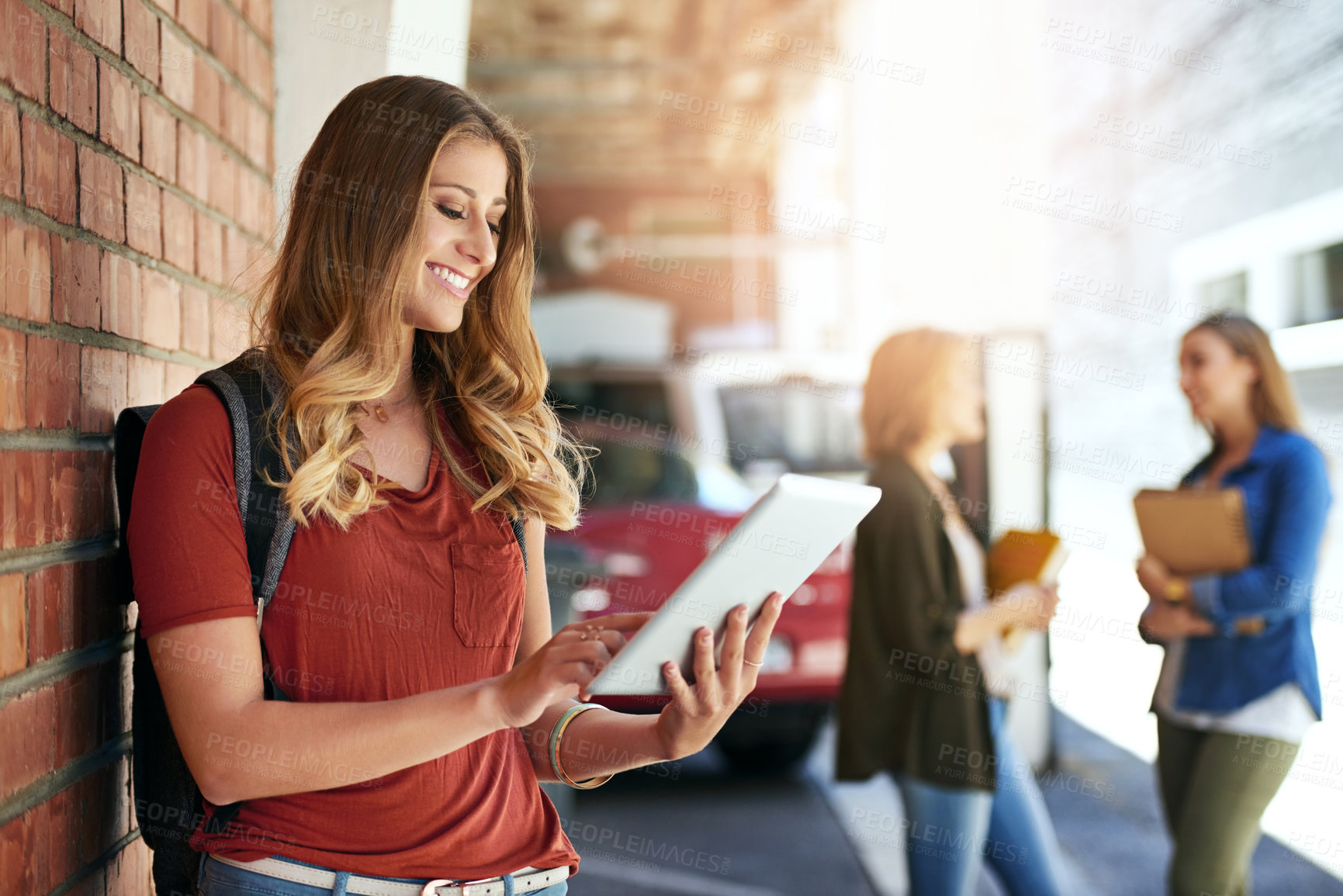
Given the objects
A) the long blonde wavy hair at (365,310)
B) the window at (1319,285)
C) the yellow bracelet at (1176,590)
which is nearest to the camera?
the long blonde wavy hair at (365,310)

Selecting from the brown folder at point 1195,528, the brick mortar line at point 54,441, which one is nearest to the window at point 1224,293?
the brown folder at point 1195,528

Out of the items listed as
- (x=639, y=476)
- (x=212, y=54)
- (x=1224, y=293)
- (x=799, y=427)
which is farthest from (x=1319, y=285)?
(x=212, y=54)

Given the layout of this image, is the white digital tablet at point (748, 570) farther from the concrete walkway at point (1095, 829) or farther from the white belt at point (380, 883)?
the concrete walkway at point (1095, 829)

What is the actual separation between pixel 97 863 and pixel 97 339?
2.25 ft

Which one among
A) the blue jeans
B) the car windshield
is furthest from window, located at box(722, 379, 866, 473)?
the blue jeans

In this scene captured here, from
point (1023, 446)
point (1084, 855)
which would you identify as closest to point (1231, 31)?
point (1023, 446)

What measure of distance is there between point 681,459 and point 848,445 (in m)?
1.64

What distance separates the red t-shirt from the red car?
287 centimetres

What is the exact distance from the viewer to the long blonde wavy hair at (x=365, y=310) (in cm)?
133

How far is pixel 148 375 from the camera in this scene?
1.52m

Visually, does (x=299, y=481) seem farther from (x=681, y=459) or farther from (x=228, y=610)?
(x=681, y=459)

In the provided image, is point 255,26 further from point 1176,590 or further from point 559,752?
point 1176,590

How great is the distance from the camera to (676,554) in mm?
4969

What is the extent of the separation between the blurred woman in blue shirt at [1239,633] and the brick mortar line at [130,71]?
2.60 metres
